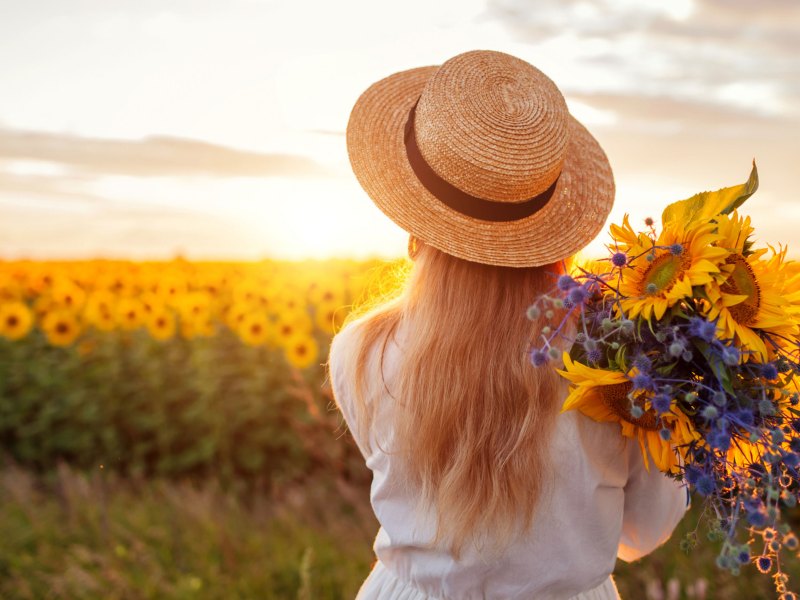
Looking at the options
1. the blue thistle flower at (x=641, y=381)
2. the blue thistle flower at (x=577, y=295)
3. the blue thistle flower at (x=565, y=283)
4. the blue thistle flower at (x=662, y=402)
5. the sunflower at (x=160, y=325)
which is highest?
the blue thistle flower at (x=565, y=283)

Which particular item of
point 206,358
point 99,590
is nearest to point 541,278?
point 99,590

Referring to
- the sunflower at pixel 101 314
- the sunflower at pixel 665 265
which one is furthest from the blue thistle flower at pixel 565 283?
the sunflower at pixel 101 314

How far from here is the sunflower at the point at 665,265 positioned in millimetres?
1528

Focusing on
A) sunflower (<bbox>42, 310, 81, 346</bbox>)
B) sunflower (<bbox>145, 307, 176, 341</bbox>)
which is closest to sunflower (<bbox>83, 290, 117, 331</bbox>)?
sunflower (<bbox>42, 310, 81, 346</bbox>)

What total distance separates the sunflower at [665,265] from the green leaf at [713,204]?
0.04m

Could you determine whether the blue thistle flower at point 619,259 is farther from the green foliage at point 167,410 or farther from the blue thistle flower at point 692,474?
the green foliage at point 167,410

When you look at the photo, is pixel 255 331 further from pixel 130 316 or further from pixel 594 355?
pixel 594 355

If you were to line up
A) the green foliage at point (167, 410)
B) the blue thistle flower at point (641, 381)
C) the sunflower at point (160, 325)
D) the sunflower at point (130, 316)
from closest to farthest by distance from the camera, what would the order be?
1. the blue thistle flower at point (641, 381)
2. the green foliage at point (167, 410)
3. the sunflower at point (160, 325)
4. the sunflower at point (130, 316)

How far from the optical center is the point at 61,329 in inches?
241

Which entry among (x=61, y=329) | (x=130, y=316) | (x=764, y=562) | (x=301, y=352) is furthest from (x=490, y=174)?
(x=61, y=329)

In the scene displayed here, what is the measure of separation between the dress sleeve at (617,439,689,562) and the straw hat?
0.58 metres

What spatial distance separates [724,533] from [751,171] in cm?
74

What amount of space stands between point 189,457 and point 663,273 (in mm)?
4349

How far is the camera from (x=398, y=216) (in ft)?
6.66
